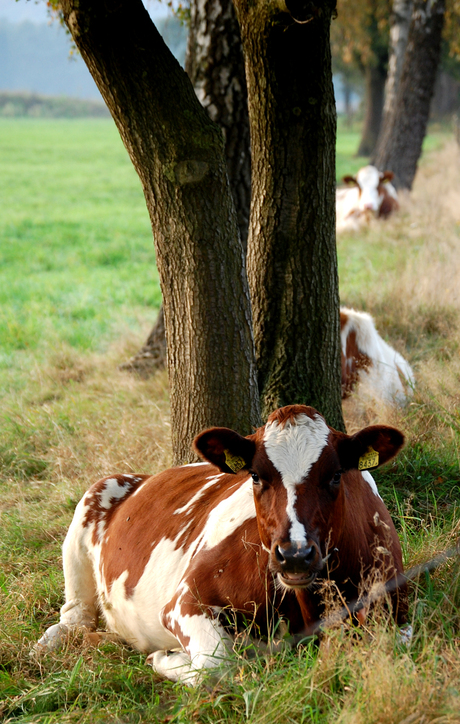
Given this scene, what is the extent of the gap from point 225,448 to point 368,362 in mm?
3428

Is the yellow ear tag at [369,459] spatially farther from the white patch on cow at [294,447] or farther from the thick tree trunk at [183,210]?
the thick tree trunk at [183,210]

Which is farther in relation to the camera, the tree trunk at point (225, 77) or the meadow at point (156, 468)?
the tree trunk at point (225, 77)

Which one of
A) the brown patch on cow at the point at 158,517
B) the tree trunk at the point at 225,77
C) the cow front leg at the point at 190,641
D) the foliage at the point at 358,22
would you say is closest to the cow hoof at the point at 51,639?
the brown patch on cow at the point at 158,517

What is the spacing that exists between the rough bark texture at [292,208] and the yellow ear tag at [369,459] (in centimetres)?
176

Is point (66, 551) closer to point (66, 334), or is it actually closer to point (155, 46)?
point (155, 46)

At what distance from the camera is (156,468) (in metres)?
5.14

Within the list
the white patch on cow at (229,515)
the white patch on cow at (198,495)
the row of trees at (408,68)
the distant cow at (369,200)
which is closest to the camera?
the white patch on cow at (229,515)

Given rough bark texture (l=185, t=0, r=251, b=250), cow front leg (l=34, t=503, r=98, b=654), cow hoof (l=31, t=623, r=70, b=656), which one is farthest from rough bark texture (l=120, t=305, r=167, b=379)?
cow hoof (l=31, t=623, r=70, b=656)

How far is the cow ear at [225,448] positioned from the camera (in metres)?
2.93

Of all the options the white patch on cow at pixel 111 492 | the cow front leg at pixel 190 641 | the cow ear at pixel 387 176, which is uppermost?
the cow ear at pixel 387 176

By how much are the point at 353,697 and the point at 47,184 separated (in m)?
27.3

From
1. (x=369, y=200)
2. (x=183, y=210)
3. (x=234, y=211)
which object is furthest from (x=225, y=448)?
(x=369, y=200)

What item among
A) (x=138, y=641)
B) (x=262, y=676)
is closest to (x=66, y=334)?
(x=138, y=641)

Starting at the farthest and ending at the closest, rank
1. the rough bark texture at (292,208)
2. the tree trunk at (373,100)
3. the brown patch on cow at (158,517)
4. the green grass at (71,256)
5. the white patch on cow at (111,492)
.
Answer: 1. the tree trunk at (373,100)
2. the green grass at (71,256)
3. the white patch on cow at (111,492)
4. the rough bark texture at (292,208)
5. the brown patch on cow at (158,517)
